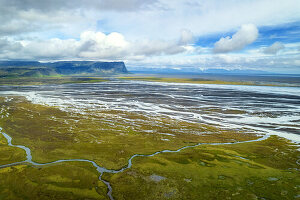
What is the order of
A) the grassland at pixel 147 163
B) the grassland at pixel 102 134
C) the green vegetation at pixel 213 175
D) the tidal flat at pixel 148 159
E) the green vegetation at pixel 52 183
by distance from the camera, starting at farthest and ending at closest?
the grassland at pixel 102 134 < the tidal flat at pixel 148 159 < the grassland at pixel 147 163 < the green vegetation at pixel 213 175 < the green vegetation at pixel 52 183

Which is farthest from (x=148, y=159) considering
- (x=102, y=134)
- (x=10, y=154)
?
(x=10, y=154)

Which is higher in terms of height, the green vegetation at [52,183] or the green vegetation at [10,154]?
the green vegetation at [10,154]

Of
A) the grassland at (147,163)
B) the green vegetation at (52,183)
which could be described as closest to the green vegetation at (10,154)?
the grassland at (147,163)

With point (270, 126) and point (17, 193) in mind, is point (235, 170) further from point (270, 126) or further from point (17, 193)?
point (270, 126)

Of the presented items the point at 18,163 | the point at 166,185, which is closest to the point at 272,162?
the point at 166,185

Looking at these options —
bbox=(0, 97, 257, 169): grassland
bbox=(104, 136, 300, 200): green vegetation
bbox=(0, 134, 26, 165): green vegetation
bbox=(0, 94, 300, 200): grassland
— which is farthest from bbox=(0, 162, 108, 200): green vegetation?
bbox=(0, 97, 257, 169): grassland

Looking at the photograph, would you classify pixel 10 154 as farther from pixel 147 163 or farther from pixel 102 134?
pixel 147 163

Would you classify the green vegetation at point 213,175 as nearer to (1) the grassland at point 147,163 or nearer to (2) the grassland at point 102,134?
(1) the grassland at point 147,163
